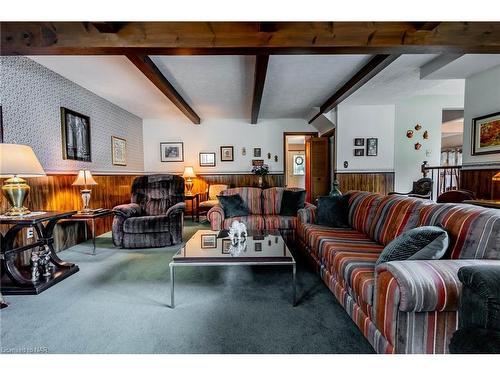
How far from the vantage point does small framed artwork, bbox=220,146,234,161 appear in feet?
21.7

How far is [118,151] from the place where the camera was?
5.22m

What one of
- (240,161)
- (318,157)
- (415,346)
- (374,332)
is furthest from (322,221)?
(240,161)

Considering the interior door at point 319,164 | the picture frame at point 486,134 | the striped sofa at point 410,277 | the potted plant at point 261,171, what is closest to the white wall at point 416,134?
the interior door at point 319,164

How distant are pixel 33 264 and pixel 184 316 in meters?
1.62

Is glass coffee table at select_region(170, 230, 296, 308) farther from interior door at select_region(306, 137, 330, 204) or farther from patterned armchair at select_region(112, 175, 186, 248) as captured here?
interior door at select_region(306, 137, 330, 204)

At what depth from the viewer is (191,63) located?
3258 mm

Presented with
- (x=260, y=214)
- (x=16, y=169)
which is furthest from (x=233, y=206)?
(x=16, y=169)

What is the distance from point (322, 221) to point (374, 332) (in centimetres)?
173

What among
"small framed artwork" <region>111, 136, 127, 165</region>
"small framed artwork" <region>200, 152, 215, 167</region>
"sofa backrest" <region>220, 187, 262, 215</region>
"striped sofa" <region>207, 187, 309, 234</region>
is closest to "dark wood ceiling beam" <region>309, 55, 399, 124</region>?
"striped sofa" <region>207, 187, 309, 234</region>

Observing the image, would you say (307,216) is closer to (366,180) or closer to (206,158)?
(366,180)

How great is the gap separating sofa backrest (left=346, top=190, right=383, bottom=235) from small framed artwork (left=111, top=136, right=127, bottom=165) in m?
4.38

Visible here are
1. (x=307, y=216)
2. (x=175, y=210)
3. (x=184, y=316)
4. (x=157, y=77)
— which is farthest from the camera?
(x=175, y=210)

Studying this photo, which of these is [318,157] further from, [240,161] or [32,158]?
[32,158]
